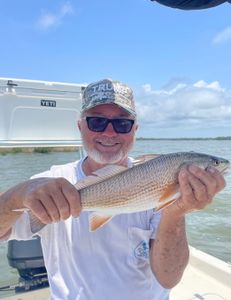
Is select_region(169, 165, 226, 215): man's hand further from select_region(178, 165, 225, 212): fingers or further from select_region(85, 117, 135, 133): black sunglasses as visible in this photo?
select_region(85, 117, 135, 133): black sunglasses

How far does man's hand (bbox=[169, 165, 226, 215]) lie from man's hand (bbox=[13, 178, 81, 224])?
0.52m

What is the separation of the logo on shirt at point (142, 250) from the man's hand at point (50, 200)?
55 centimetres

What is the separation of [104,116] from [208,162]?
2.63ft

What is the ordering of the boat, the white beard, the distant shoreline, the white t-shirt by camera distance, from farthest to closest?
the distant shoreline → the boat → the white beard → the white t-shirt

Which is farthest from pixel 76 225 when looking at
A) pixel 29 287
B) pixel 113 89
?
pixel 29 287

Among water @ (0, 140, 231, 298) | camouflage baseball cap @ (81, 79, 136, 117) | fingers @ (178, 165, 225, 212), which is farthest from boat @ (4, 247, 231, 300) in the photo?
fingers @ (178, 165, 225, 212)

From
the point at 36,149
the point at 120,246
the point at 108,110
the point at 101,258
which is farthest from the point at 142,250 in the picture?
the point at 36,149

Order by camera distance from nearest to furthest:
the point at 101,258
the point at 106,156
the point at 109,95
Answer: the point at 101,258, the point at 106,156, the point at 109,95

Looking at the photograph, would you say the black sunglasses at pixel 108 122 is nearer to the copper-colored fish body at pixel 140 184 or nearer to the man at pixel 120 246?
the man at pixel 120 246

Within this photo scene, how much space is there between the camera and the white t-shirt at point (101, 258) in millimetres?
1943

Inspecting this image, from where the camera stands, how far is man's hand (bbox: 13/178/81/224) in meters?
1.58

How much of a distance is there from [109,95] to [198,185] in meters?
0.96

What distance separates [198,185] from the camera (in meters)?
1.71

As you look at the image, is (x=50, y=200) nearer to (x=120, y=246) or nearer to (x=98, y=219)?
(x=98, y=219)
